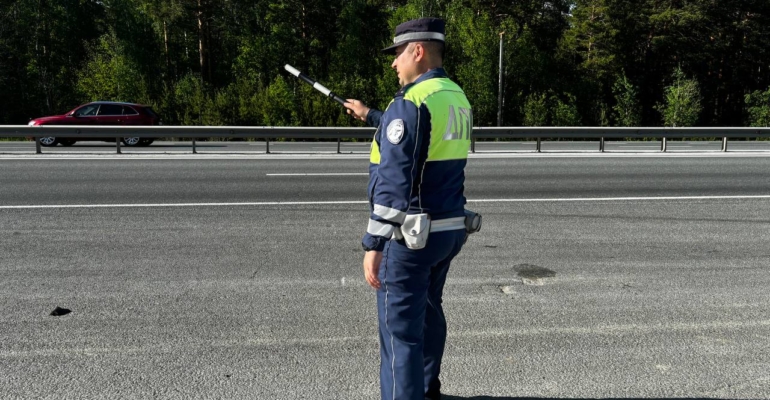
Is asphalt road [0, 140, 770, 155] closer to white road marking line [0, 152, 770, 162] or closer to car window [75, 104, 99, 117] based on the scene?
car window [75, 104, 99, 117]

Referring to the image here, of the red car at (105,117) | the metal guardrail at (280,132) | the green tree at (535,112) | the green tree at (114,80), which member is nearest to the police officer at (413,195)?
the metal guardrail at (280,132)

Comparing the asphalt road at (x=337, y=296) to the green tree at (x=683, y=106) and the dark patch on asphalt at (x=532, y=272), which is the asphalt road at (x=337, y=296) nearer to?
the dark patch on asphalt at (x=532, y=272)

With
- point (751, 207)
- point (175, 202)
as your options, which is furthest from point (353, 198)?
point (751, 207)

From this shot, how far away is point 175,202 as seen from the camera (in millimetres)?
9203

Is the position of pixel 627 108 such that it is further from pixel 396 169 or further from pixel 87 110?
pixel 396 169

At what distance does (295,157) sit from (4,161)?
629cm

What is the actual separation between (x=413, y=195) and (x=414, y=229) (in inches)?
6.6

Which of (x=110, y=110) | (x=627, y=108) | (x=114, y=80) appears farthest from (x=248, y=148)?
(x=627, y=108)

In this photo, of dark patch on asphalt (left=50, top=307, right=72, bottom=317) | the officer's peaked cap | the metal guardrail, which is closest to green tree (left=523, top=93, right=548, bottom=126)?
the metal guardrail

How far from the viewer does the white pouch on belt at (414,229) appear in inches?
110

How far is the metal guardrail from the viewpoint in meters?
17.0

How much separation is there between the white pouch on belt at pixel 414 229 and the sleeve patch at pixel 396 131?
34 centimetres

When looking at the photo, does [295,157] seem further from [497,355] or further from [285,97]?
[285,97]

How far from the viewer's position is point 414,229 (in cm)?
279
